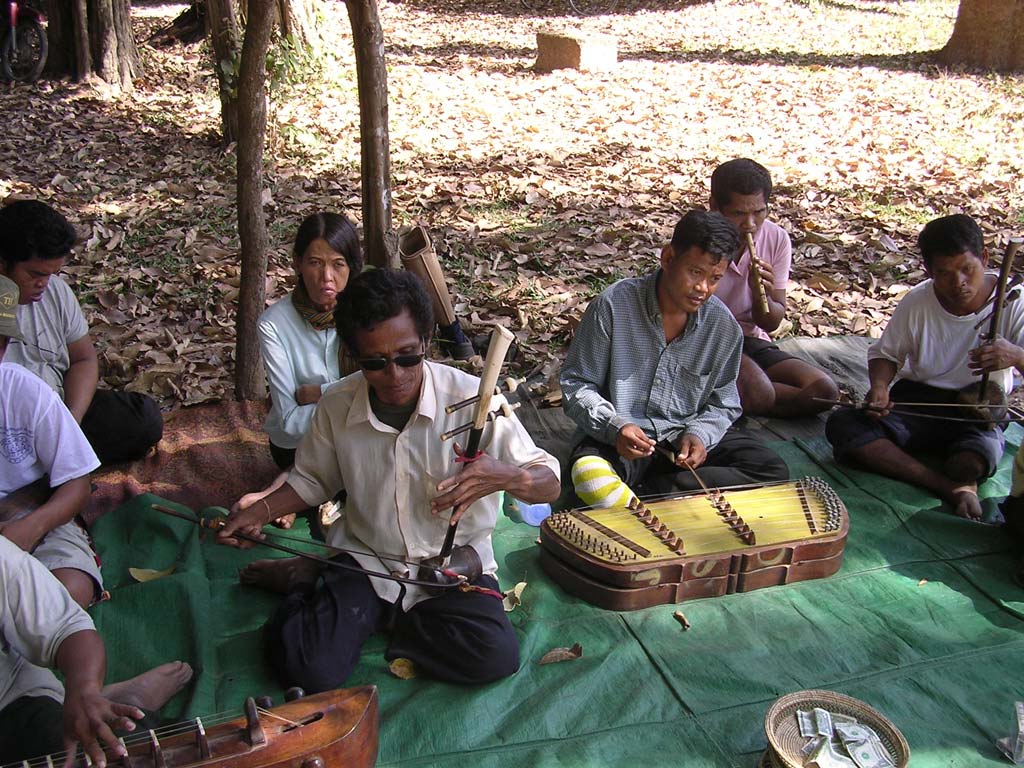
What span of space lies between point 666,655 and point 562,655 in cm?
34

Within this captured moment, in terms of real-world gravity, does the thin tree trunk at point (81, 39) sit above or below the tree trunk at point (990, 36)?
below

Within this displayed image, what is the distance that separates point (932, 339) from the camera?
4.02m

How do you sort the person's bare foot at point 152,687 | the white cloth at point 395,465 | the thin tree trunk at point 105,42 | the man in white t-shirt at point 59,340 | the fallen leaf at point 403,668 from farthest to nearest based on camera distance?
the thin tree trunk at point 105,42 → the man in white t-shirt at point 59,340 → the fallen leaf at point 403,668 → the white cloth at point 395,465 → the person's bare foot at point 152,687

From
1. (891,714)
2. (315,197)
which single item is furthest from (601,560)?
(315,197)

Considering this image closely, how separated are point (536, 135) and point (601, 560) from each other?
6675mm

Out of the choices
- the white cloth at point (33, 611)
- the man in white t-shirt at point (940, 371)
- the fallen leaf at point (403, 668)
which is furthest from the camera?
the man in white t-shirt at point (940, 371)

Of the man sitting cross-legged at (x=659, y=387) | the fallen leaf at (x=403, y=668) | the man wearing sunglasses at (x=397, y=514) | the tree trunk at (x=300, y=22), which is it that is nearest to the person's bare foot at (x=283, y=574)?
the man wearing sunglasses at (x=397, y=514)

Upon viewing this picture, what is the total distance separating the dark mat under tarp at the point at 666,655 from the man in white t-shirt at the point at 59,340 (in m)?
0.47

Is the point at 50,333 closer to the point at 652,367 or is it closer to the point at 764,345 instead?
the point at 652,367

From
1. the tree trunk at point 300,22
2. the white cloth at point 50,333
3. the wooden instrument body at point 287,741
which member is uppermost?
the tree trunk at point 300,22

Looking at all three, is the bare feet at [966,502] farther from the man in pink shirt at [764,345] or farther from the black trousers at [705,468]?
the man in pink shirt at [764,345]

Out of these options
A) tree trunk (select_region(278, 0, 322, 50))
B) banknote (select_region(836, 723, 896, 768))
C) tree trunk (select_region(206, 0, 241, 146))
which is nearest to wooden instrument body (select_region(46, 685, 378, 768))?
banknote (select_region(836, 723, 896, 768))

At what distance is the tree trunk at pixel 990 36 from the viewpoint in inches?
424

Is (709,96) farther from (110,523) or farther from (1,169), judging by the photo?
(110,523)
